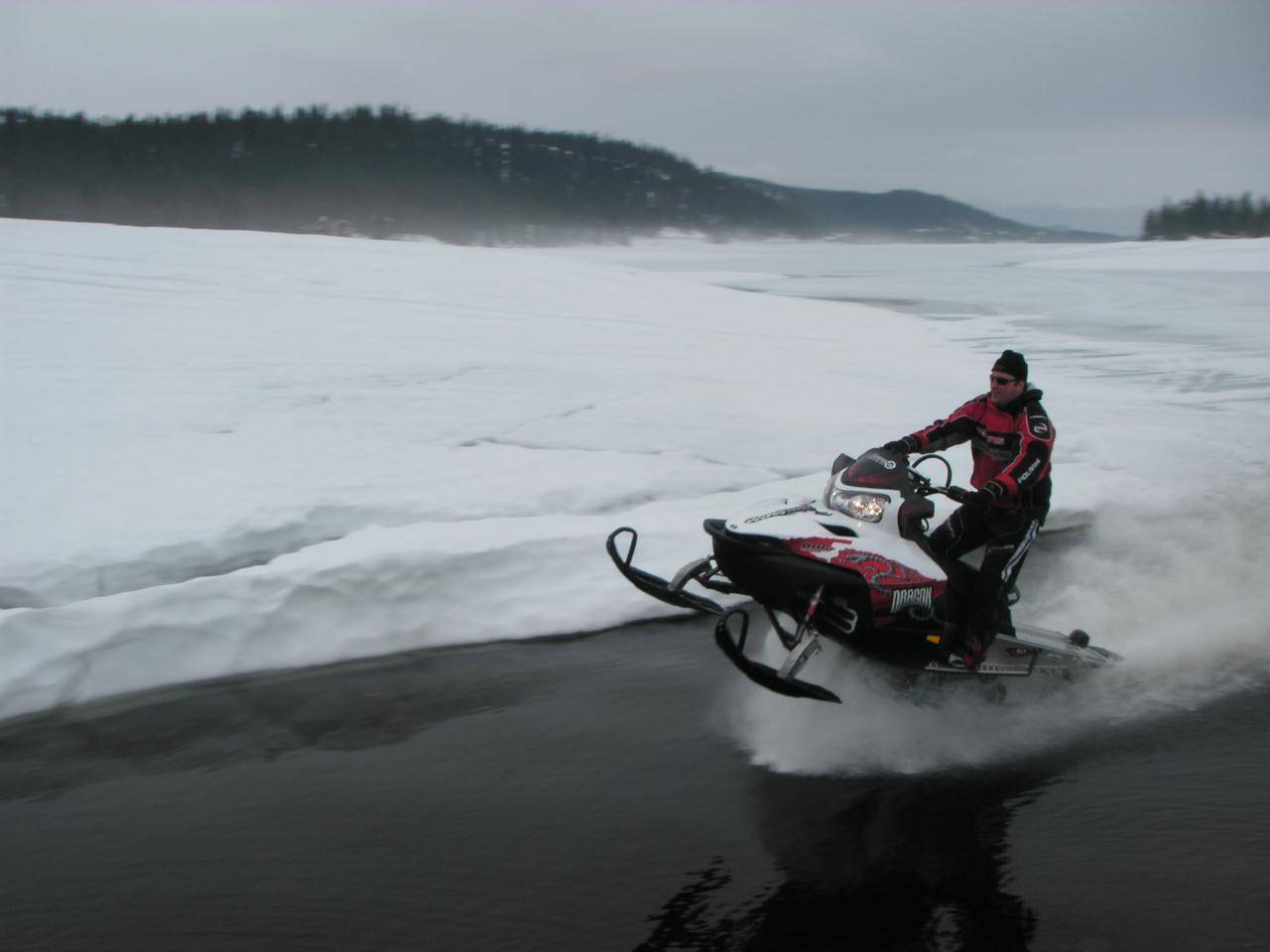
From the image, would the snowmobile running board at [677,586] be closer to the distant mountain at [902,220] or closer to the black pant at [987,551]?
the black pant at [987,551]

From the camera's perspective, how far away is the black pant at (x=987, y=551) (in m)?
5.49

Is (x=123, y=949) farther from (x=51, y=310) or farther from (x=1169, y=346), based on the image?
(x=1169, y=346)

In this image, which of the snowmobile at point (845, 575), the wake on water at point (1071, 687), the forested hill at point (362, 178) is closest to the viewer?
the snowmobile at point (845, 575)

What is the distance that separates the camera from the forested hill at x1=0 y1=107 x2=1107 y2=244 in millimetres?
65875

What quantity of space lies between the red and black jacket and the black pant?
0.10 metres

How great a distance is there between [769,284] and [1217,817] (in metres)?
26.8

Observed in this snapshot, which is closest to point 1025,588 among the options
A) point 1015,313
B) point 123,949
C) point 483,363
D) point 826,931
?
point 826,931

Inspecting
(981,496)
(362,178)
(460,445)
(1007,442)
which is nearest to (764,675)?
(981,496)

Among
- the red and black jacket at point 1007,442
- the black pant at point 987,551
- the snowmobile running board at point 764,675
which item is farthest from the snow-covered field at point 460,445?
the snowmobile running board at point 764,675

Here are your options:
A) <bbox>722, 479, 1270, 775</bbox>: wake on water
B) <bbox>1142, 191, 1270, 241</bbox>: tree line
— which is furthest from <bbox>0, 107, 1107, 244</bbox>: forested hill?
<bbox>722, 479, 1270, 775</bbox>: wake on water

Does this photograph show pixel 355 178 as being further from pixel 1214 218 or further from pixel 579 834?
pixel 579 834

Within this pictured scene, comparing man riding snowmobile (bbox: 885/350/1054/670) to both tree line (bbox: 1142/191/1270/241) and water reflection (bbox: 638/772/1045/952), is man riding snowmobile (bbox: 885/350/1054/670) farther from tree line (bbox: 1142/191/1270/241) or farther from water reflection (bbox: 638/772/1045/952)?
tree line (bbox: 1142/191/1270/241)

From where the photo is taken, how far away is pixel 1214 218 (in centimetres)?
8056

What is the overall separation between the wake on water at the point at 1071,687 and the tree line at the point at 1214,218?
8015cm
